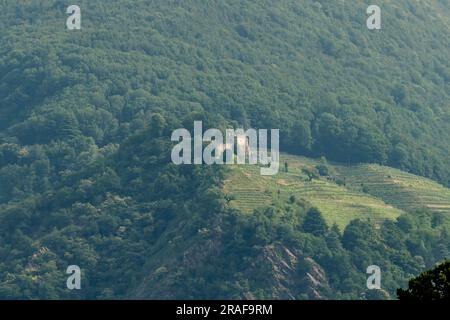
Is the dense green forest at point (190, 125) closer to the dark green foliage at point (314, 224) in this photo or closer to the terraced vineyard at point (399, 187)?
the dark green foliage at point (314, 224)

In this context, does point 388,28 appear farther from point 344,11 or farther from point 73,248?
point 73,248

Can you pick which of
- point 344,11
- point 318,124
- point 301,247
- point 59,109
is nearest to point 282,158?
point 318,124

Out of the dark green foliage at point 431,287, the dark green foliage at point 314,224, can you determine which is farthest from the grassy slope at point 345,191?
the dark green foliage at point 431,287

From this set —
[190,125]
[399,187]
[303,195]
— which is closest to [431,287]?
[303,195]

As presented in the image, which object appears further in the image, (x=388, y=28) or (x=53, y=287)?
(x=388, y=28)

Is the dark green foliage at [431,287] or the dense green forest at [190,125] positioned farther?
the dense green forest at [190,125]

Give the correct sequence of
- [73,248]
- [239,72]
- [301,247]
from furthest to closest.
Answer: [239,72]
[73,248]
[301,247]

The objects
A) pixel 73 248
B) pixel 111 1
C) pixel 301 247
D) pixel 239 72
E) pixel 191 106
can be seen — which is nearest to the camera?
pixel 301 247
